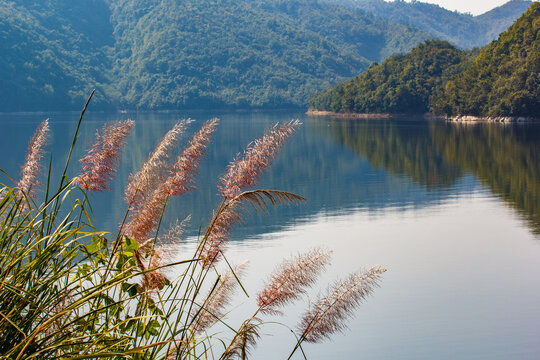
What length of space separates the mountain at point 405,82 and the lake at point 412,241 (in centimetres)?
4679

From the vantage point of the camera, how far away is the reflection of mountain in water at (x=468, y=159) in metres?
19.4

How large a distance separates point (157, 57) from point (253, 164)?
5468 inches

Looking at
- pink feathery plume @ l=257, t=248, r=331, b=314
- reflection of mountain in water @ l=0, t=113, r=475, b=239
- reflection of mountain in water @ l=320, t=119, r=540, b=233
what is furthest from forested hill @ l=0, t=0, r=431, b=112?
pink feathery plume @ l=257, t=248, r=331, b=314

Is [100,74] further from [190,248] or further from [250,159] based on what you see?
[250,159]

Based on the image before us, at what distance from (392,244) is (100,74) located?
128 meters

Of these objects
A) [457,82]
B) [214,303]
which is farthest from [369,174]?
[457,82]

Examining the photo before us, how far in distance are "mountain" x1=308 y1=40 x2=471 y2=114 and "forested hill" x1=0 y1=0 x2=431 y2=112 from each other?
143ft

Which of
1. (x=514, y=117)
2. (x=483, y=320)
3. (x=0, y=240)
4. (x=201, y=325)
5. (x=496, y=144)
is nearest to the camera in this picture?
(x=0, y=240)

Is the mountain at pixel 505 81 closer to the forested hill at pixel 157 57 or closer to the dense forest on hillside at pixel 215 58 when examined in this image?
the dense forest on hillside at pixel 215 58

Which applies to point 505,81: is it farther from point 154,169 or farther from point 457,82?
point 154,169

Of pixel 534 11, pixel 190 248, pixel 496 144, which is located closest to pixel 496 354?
pixel 190 248

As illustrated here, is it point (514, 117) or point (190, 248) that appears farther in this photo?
point (514, 117)

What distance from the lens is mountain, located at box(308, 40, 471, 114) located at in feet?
249

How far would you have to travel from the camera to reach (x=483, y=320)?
8.42 metres
